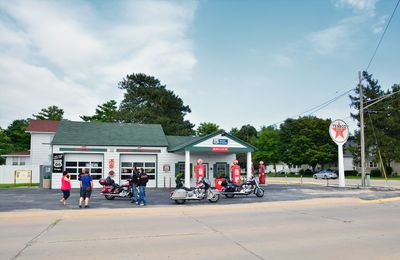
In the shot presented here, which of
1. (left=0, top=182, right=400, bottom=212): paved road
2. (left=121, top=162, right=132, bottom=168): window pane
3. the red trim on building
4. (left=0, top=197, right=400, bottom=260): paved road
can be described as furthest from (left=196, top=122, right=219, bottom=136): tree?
(left=0, top=197, right=400, bottom=260): paved road

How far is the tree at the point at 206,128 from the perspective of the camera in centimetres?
7119

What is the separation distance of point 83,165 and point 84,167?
0.24 m

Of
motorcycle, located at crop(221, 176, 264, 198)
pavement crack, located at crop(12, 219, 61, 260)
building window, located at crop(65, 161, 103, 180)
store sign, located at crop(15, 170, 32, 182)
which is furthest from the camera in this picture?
store sign, located at crop(15, 170, 32, 182)

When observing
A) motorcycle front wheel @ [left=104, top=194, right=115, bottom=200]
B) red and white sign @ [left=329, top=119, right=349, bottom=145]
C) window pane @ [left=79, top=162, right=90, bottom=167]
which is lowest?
motorcycle front wheel @ [left=104, top=194, right=115, bottom=200]

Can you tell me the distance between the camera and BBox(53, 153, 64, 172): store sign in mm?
30281

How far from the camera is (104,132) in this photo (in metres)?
33.4

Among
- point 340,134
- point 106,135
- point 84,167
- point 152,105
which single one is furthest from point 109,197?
point 152,105

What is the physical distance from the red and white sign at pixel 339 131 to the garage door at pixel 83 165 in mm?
19238

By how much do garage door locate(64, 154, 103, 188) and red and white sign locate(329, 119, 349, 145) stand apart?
757 inches

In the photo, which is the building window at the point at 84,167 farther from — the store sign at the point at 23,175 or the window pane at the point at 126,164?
the store sign at the point at 23,175

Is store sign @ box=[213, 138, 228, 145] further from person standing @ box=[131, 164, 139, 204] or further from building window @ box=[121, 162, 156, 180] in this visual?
person standing @ box=[131, 164, 139, 204]

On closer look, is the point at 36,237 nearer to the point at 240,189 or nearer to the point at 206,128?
the point at 240,189

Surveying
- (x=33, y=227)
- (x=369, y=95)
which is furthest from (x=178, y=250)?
(x=369, y=95)

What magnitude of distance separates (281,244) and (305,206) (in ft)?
30.6
